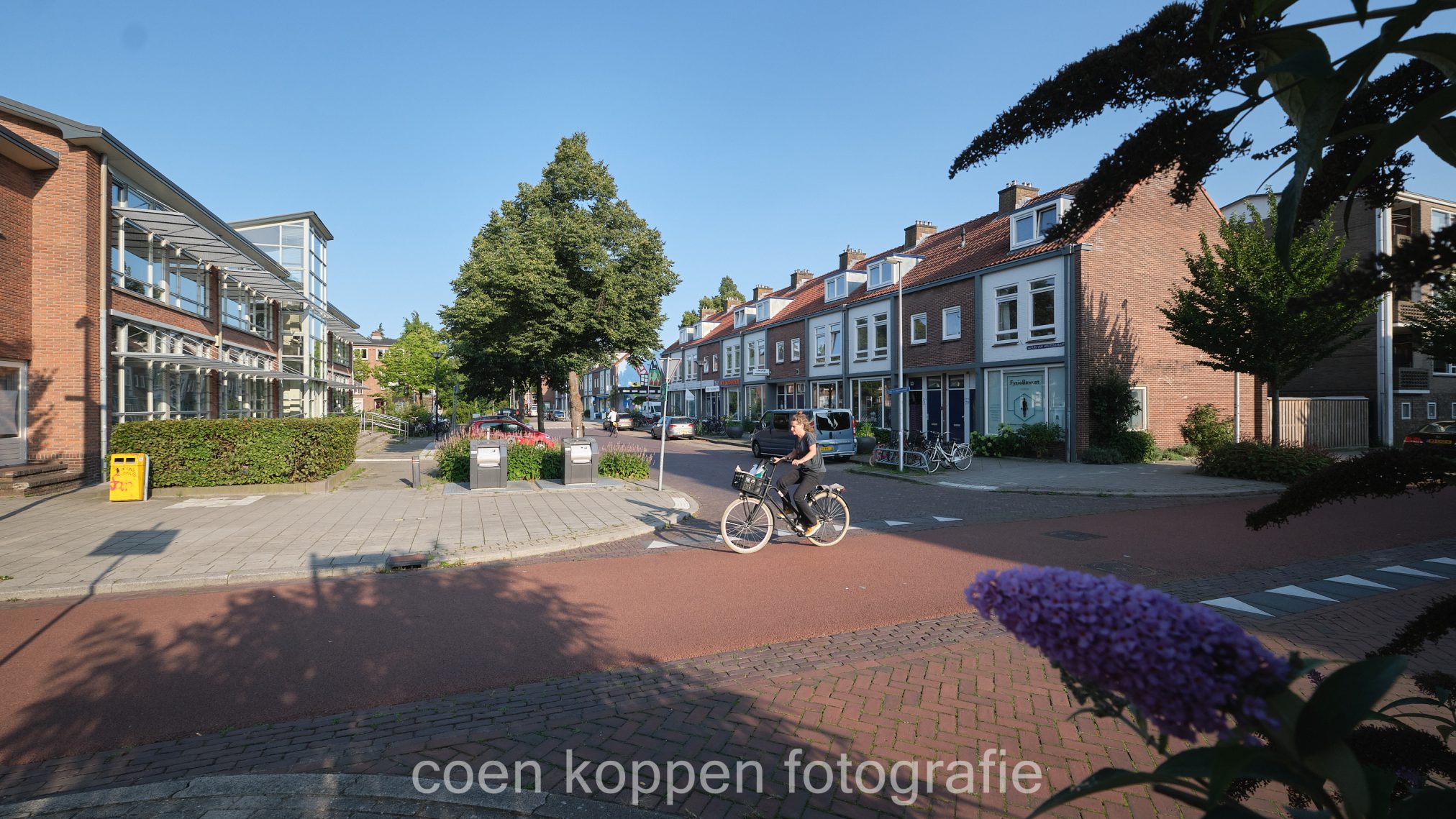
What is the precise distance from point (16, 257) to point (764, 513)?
16.0m

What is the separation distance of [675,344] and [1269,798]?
53.4 meters

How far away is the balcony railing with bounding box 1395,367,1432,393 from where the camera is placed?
23.8 m

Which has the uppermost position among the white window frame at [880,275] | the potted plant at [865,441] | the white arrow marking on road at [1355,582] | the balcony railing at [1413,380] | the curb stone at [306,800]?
the white window frame at [880,275]

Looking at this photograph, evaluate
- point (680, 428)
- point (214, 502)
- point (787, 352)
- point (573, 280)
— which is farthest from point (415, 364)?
point (214, 502)

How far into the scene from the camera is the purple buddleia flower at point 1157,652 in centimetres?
92

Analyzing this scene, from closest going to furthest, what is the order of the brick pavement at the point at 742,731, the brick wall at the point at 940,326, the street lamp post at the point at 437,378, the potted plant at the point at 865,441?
the brick pavement at the point at 742,731 → the potted plant at the point at 865,441 → the brick wall at the point at 940,326 → the street lamp post at the point at 437,378

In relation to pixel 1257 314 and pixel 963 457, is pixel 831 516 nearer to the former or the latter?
pixel 963 457

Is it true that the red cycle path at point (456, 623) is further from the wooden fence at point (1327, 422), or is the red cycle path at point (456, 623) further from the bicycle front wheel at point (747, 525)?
the wooden fence at point (1327, 422)

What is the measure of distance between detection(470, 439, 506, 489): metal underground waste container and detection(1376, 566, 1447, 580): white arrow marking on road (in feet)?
43.8

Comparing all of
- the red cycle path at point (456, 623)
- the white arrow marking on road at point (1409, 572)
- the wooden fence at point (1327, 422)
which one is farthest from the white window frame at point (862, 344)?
the white arrow marking on road at point (1409, 572)

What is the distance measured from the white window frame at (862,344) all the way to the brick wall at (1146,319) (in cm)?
1000

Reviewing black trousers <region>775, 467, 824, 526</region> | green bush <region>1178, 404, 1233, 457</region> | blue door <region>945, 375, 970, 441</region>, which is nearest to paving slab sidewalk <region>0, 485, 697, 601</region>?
black trousers <region>775, 467, 824, 526</region>

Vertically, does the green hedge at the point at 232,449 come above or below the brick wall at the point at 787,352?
below

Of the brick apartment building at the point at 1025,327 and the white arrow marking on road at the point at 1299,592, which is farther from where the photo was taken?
the brick apartment building at the point at 1025,327
